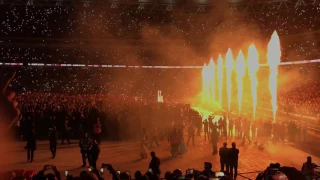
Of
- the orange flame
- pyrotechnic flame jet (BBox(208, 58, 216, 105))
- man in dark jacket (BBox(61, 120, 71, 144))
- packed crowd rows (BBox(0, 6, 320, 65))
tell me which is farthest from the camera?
the orange flame

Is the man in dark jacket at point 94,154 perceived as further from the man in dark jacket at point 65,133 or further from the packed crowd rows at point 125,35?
the packed crowd rows at point 125,35

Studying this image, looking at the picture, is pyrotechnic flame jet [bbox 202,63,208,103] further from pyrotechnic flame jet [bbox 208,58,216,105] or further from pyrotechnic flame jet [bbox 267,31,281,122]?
pyrotechnic flame jet [bbox 267,31,281,122]

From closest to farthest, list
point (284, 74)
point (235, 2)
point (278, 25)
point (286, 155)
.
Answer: point (286, 155) → point (235, 2) → point (278, 25) → point (284, 74)

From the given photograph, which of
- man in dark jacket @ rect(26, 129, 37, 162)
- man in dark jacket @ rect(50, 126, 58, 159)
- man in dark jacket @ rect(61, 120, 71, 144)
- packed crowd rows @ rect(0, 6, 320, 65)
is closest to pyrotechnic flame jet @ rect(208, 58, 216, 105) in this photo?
packed crowd rows @ rect(0, 6, 320, 65)

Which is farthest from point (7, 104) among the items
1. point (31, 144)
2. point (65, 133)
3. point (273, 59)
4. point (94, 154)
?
point (273, 59)

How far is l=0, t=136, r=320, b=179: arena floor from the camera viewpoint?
39.4ft

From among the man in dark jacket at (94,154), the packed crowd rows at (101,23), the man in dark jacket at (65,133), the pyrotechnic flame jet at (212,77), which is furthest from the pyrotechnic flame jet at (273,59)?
the man in dark jacket at (94,154)

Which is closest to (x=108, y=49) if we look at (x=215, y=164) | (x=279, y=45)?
(x=279, y=45)

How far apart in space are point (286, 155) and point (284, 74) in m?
27.5

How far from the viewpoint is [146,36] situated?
4431cm

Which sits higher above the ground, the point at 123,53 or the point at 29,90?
the point at 123,53

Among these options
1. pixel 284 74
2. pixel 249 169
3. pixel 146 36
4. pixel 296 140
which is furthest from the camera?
pixel 146 36

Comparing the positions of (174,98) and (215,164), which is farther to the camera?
(174,98)

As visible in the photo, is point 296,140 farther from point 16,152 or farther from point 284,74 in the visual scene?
point 284,74
